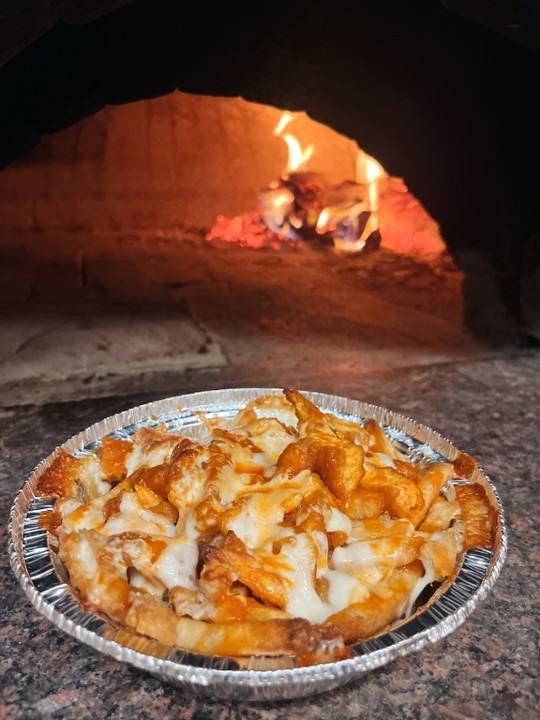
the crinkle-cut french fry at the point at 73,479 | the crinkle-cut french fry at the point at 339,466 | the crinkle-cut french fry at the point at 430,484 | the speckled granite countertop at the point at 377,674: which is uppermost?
the crinkle-cut french fry at the point at 339,466

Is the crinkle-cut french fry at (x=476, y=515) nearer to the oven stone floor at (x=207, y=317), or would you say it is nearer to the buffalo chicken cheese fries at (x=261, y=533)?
the buffalo chicken cheese fries at (x=261, y=533)

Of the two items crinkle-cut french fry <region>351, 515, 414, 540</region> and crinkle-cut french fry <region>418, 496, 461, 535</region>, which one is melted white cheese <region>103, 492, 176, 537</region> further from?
crinkle-cut french fry <region>418, 496, 461, 535</region>

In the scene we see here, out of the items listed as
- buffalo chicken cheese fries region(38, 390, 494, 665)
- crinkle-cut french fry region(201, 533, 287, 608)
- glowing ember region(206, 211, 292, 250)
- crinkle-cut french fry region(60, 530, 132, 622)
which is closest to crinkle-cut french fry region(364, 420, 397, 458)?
buffalo chicken cheese fries region(38, 390, 494, 665)

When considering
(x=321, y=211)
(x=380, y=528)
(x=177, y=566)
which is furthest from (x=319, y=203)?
(x=177, y=566)

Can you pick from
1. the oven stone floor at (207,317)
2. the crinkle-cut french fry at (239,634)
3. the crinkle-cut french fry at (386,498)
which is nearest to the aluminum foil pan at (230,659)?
the crinkle-cut french fry at (239,634)

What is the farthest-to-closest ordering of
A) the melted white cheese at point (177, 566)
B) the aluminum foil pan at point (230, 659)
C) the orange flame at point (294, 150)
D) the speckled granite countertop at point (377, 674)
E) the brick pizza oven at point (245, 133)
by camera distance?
1. the orange flame at point (294, 150)
2. the brick pizza oven at point (245, 133)
3. the speckled granite countertop at point (377, 674)
4. the melted white cheese at point (177, 566)
5. the aluminum foil pan at point (230, 659)

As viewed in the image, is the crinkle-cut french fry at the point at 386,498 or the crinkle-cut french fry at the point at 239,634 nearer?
the crinkle-cut french fry at the point at 239,634

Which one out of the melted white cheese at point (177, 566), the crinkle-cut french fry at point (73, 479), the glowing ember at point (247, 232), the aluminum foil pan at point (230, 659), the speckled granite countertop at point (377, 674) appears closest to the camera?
the aluminum foil pan at point (230, 659)
